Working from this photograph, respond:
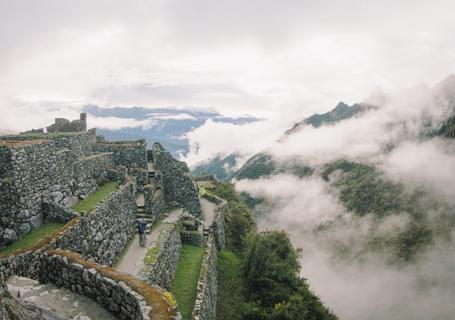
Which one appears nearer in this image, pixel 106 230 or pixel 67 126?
pixel 106 230

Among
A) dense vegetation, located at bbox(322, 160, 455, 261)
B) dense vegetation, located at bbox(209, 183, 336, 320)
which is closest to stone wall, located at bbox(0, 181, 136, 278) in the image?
dense vegetation, located at bbox(209, 183, 336, 320)

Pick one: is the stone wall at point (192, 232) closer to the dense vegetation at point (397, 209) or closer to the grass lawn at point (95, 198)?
the grass lawn at point (95, 198)

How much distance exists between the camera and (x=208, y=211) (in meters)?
32.8

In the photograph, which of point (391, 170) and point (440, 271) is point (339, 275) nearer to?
point (440, 271)

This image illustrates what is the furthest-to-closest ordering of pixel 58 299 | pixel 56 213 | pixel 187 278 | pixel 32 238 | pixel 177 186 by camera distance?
pixel 177 186
pixel 187 278
pixel 56 213
pixel 32 238
pixel 58 299

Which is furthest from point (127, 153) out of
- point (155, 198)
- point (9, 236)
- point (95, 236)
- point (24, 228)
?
point (9, 236)

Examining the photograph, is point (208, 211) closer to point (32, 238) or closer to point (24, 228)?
point (24, 228)

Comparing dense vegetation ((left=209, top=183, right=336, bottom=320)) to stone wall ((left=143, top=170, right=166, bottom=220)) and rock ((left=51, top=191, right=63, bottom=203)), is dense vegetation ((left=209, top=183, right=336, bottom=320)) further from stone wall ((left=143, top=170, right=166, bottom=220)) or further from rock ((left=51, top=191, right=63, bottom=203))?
rock ((left=51, top=191, right=63, bottom=203))

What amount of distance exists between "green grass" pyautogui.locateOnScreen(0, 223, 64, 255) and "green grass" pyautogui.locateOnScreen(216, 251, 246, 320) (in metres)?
10.6

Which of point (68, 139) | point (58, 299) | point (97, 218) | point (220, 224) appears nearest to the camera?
point (58, 299)

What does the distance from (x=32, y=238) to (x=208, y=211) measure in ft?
65.0

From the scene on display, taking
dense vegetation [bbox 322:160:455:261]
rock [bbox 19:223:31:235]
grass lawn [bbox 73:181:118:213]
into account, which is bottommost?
dense vegetation [bbox 322:160:455:261]

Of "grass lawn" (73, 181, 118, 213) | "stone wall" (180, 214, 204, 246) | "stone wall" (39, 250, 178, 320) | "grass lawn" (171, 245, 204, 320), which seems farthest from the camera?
"stone wall" (180, 214, 204, 246)

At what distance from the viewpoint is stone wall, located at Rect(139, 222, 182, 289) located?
16.4 meters
